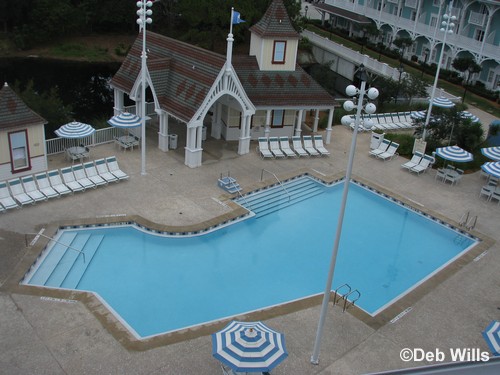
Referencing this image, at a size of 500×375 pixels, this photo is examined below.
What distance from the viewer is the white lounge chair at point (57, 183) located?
74.0 ft

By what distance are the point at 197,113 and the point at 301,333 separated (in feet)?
42.8

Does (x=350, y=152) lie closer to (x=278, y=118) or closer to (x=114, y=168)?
(x=114, y=168)

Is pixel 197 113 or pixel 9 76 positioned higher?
pixel 197 113

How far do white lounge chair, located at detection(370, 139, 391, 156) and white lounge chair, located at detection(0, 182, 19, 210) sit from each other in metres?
18.9

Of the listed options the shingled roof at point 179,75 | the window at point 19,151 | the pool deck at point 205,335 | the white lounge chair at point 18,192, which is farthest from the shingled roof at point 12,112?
the shingled roof at point 179,75

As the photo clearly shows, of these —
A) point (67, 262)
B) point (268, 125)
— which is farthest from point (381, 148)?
point (67, 262)

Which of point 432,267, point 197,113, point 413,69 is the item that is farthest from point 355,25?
point 432,267

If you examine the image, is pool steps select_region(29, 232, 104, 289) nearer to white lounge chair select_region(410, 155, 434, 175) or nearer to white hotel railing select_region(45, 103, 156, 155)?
white hotel railing select_region(45, 103, 156, 155)

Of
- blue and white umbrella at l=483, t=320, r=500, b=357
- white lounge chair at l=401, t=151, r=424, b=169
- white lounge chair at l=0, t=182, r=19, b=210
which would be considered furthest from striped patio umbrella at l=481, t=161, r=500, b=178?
white lounge chair at l=0, t=182, r=19, b=210

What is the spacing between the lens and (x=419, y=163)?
28.8m

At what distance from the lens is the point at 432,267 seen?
824 inches

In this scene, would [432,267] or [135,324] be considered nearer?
[135,324]

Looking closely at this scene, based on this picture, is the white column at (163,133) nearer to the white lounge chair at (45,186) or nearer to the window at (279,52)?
the white lounge chair at (45,186)

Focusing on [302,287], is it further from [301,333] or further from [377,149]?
[377,149]
